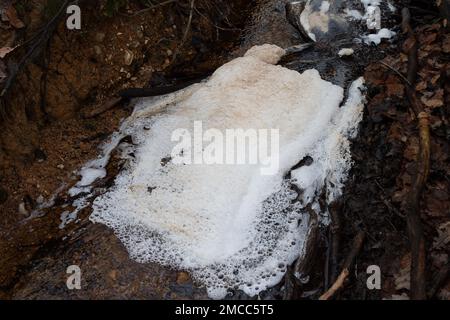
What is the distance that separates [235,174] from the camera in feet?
13.7

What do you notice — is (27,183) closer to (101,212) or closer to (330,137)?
(101,212)

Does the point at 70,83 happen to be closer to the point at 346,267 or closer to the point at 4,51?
the point at 4,51

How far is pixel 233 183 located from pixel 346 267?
4.11ft

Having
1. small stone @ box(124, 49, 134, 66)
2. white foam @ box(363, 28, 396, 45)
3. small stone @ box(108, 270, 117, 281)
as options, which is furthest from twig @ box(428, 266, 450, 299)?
small stone @ box(124, 49, 134, 66)

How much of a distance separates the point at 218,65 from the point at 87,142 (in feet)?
6.06

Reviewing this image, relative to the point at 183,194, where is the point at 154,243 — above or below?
below

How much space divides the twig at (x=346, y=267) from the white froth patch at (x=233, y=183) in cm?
44

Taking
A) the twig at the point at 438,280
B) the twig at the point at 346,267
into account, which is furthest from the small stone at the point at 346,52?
the twig at the point at 438,280

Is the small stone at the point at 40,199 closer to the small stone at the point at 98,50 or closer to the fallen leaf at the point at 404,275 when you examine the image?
the small stone at the point at 98,50

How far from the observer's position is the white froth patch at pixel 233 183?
151 inches

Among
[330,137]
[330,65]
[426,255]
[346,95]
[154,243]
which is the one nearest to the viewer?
[426,255]

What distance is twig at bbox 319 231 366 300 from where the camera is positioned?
133 inches

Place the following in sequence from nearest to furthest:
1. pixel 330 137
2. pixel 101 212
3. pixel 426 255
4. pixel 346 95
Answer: pixel 426 255, pixel 101 212, pixel 330 137, pixel 346 95

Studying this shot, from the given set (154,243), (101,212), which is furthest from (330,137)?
(101,212)
